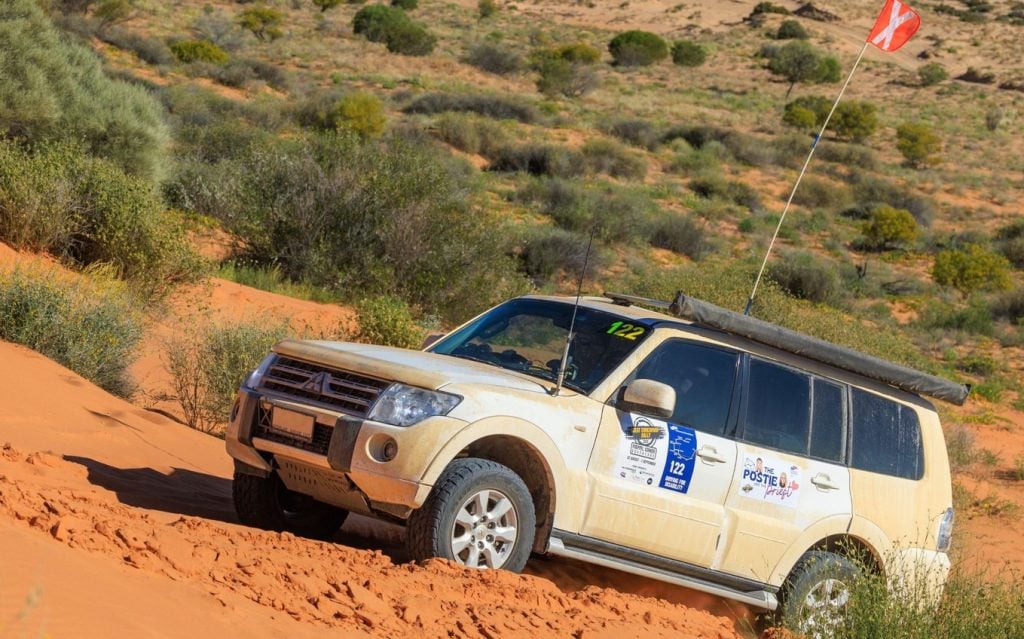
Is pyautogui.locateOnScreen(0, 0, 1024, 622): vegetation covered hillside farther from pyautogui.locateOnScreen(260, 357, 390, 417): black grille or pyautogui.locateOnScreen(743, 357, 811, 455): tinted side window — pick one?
pyautogui.locateOnScreen(743, 357, 811, 455): tinted side window

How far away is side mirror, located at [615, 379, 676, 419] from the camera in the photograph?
21.0 ft

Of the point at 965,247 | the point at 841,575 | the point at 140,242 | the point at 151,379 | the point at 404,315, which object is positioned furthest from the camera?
the point at 965,247

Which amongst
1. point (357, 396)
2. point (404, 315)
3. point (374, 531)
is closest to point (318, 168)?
point (404, 315)

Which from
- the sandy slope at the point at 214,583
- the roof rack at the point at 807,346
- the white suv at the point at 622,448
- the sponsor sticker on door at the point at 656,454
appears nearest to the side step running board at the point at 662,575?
the white suv at the point at 622,448

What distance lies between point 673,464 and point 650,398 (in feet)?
1.81

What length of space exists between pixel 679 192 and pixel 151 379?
29.6m

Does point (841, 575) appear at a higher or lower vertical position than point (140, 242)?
higher

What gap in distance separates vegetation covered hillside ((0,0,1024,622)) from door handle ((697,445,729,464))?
5972mm

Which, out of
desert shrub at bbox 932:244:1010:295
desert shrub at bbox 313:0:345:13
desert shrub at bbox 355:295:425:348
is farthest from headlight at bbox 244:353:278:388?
desert shrub at bbox 313:0:345:13

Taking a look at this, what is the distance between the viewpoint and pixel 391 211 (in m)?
20.3

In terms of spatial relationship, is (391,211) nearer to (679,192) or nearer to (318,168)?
(318,168)

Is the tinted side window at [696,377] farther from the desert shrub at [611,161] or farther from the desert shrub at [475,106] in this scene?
the desert shrub at [475,106]

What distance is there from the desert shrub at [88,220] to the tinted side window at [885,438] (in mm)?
10267

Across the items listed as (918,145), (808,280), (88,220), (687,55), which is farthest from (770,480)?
(687,55)
